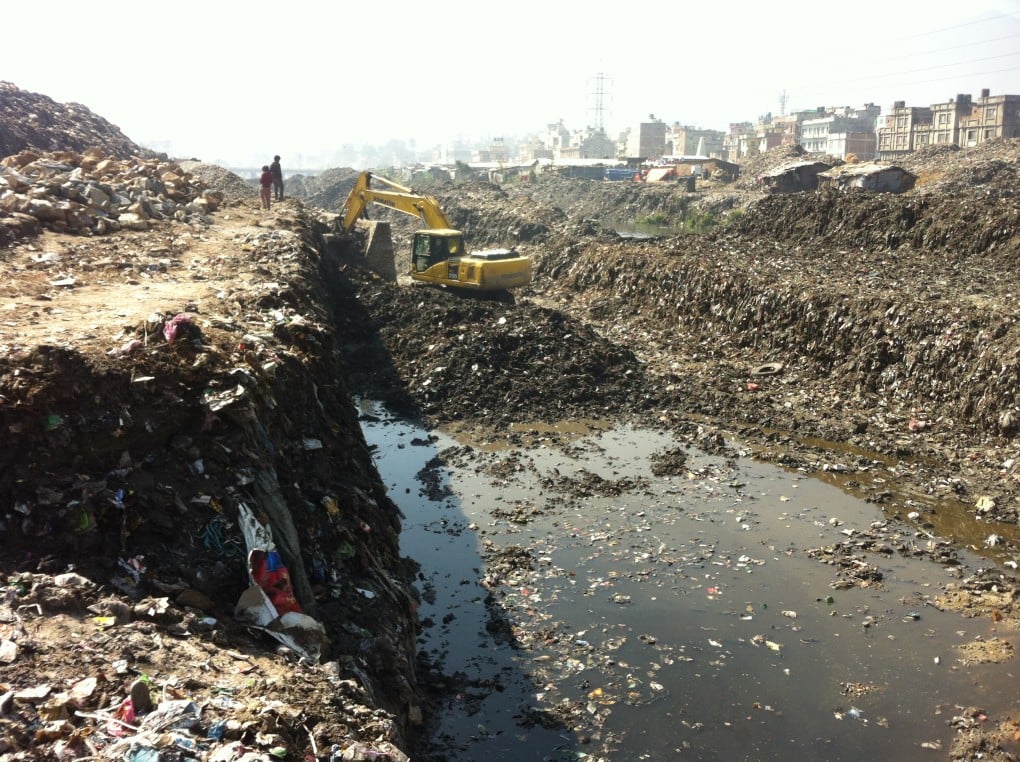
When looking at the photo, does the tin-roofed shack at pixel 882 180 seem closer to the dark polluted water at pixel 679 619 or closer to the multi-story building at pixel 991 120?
the multi-story building at pixel 991 120

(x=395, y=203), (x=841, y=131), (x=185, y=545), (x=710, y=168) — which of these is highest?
(x=841, y=131)

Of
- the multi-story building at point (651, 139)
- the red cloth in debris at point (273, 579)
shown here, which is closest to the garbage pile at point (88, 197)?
the red cloth in debris at point (273, 579)

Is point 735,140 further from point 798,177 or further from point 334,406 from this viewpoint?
point 334,406

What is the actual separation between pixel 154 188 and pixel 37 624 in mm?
15030

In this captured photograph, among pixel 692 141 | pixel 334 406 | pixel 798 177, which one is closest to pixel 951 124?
pixel 798 177

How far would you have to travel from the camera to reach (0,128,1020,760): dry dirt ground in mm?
4008

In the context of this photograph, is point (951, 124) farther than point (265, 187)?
→ Yes

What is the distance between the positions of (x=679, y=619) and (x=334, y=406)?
16.0ft

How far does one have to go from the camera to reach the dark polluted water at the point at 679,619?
5.86 m

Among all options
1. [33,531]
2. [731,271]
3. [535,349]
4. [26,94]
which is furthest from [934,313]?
[26,94]

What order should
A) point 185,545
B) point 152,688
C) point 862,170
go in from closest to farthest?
1. point 152,688
2. point 185,545
3. point 862,170

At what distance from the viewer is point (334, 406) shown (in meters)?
9.36

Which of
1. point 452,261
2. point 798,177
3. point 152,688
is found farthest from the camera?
point 798,177

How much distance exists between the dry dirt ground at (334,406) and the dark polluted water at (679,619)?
0.45m
